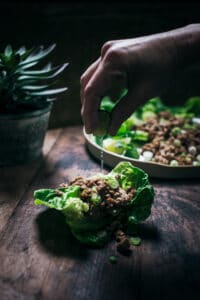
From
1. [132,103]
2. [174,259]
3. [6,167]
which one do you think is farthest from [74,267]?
[6,167]

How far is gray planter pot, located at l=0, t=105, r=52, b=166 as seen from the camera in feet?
5.12

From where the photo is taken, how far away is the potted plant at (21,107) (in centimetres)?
153

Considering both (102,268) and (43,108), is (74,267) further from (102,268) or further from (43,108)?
(43,108)

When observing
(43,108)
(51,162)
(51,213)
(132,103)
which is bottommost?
(51,162)

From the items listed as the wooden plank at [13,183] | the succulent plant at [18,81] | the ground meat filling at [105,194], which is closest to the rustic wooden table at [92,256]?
the wooden plank at [13,183]

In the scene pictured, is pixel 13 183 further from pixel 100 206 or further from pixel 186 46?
pixel 186 46

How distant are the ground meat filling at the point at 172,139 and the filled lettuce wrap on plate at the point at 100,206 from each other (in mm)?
465

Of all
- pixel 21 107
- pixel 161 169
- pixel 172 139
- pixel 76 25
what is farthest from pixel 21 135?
pixel 76 25

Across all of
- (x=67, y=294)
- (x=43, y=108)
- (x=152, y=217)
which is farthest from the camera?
(x=43, y=108)

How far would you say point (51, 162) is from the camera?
172 cm

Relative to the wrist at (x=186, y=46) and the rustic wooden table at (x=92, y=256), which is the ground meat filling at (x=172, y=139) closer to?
the rustic wooden table at (x=92, y=256)

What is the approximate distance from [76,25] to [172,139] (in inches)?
33.6

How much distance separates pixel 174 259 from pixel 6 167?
2.87 feet

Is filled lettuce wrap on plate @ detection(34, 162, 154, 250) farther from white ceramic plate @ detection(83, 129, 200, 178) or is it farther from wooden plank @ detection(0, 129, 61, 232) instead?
white ceramic plate @ detection(83, 129, 200, 178)
